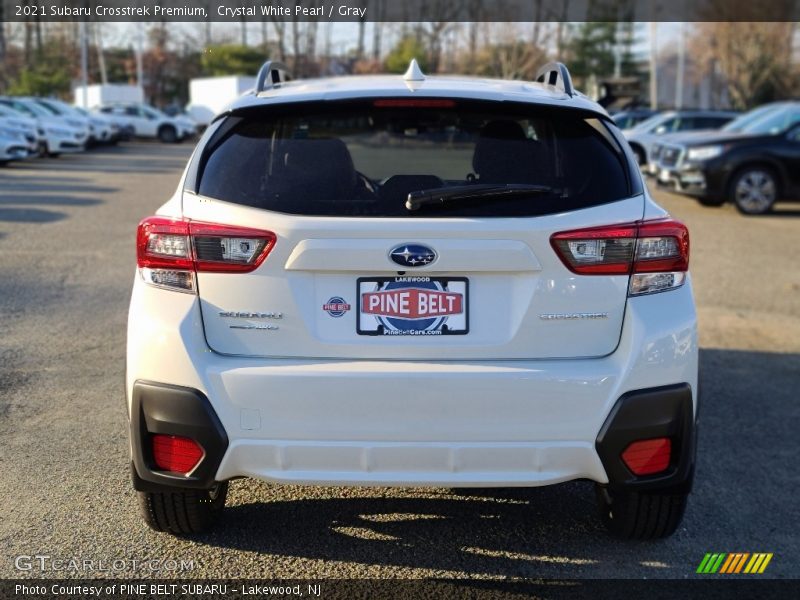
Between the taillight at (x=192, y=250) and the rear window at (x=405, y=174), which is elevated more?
the rear window at (x=405, y=174)

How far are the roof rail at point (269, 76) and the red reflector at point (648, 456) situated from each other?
78.5 inches

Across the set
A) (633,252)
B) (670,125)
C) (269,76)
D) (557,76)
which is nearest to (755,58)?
(670,125)

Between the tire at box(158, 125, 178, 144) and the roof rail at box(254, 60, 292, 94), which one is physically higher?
the roof rail at box(254, 60, 292, 94)

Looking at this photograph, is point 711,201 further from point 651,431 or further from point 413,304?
point 413,304

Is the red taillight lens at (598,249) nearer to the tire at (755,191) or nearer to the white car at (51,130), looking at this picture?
the tire at (755,191)

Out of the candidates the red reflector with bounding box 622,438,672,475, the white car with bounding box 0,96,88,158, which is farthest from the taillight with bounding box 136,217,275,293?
the white car with bounding box 0,96,88,158

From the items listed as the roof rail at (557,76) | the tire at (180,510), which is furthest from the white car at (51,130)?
the tire at (180,510)

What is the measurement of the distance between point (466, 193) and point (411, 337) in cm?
52

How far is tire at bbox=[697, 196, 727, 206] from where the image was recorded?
16641 mm

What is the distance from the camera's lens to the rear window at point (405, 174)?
129 inches

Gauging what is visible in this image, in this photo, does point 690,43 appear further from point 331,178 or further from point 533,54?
point 331,178

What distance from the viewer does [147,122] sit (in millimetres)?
42500

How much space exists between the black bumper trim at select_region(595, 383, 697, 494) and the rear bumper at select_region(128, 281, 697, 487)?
20 millimetres

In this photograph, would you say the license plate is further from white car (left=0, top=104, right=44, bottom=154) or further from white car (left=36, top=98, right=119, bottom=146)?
white car (left=36, top=98, right=119, bottom=146)
